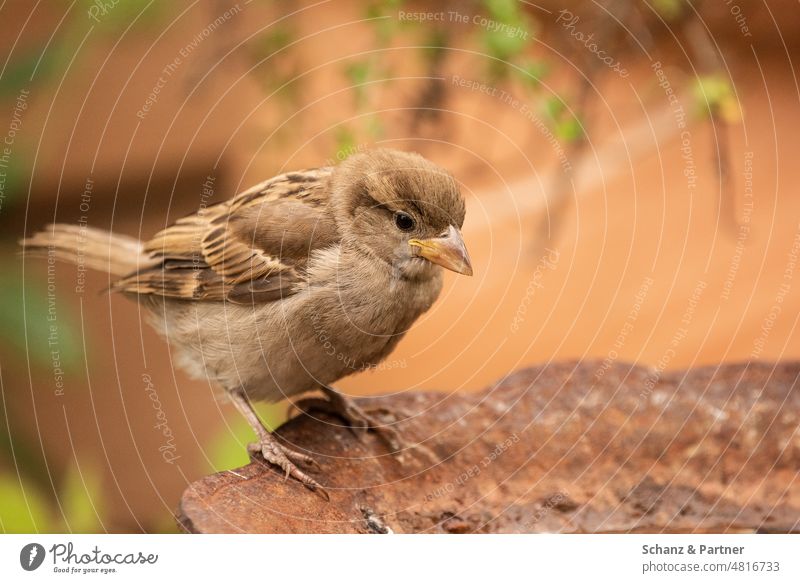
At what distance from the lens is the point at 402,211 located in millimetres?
2145

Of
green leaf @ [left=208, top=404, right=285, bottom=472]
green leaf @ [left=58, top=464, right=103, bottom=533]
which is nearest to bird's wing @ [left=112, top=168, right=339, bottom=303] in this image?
green leaf @ [left=208, top=404, right=285, bottom=472]

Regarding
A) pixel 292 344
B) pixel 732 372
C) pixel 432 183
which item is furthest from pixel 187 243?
pixel 732 372

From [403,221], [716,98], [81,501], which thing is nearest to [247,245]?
[403,221]

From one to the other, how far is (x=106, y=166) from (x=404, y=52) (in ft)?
3.26

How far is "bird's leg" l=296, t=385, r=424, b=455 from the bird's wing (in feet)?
1.11

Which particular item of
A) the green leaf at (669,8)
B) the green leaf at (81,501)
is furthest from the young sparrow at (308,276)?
the green leaf at (669,8)

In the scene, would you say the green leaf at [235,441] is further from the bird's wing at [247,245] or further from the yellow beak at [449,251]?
the yellow beak at [449,251]

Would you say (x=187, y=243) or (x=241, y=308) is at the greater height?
(x=187, y=243)

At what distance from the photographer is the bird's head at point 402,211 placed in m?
2.10

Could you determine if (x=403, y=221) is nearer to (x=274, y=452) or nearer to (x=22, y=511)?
(x=274, y=452)

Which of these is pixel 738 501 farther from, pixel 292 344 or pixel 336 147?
pixel 336 147

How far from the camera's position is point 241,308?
2.29 metres

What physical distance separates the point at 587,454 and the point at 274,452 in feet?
2.67

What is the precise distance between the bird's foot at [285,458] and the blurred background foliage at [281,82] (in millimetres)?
333
